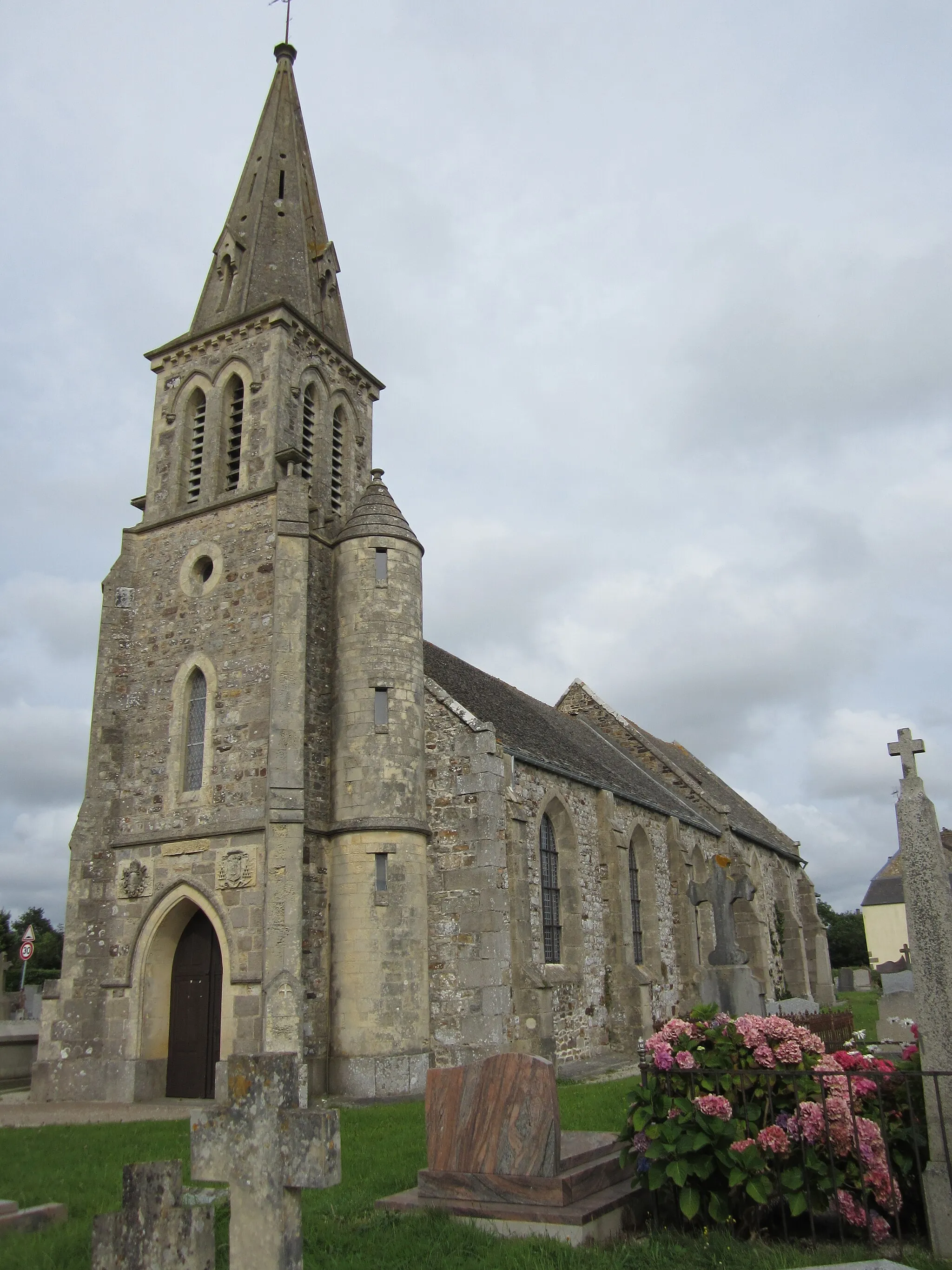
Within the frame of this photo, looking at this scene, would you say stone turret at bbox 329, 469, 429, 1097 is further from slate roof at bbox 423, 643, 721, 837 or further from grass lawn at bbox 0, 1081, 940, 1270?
grass lawn at bbox 0, 1081, 940, 1270

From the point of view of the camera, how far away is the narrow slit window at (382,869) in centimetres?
1759

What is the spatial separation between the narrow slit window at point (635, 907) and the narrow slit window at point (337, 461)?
11819mm

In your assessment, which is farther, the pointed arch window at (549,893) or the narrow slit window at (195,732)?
the pointed arch window at (549,893)

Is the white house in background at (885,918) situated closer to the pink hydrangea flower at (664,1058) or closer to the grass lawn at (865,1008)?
the grass lawn at (865,1008)

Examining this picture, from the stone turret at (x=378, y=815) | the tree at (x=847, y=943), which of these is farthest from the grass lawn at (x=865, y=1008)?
the tree at (x=847, y=943)

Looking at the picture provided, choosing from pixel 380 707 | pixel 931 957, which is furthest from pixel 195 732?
pixel 931 957

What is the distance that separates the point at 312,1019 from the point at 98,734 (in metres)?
7.19

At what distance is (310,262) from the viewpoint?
24.1 meters

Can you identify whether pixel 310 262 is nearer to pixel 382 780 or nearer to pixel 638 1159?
pixel 382 780

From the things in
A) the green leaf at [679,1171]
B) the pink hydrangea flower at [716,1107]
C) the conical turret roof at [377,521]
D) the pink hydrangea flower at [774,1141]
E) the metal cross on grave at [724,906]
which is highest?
the conical turret roof at [377,521]

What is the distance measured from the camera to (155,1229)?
14.7ft

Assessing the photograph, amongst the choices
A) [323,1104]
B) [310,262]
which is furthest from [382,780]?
[310,262]

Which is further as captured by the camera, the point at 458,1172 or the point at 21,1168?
the point at 21,1168

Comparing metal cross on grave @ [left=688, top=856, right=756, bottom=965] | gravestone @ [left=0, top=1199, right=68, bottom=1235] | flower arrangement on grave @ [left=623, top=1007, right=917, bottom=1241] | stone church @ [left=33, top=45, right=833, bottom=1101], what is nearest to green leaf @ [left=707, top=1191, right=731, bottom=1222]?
flower arrangement on grave @ [left=623, top=1007, right=917, bottom=1241]
